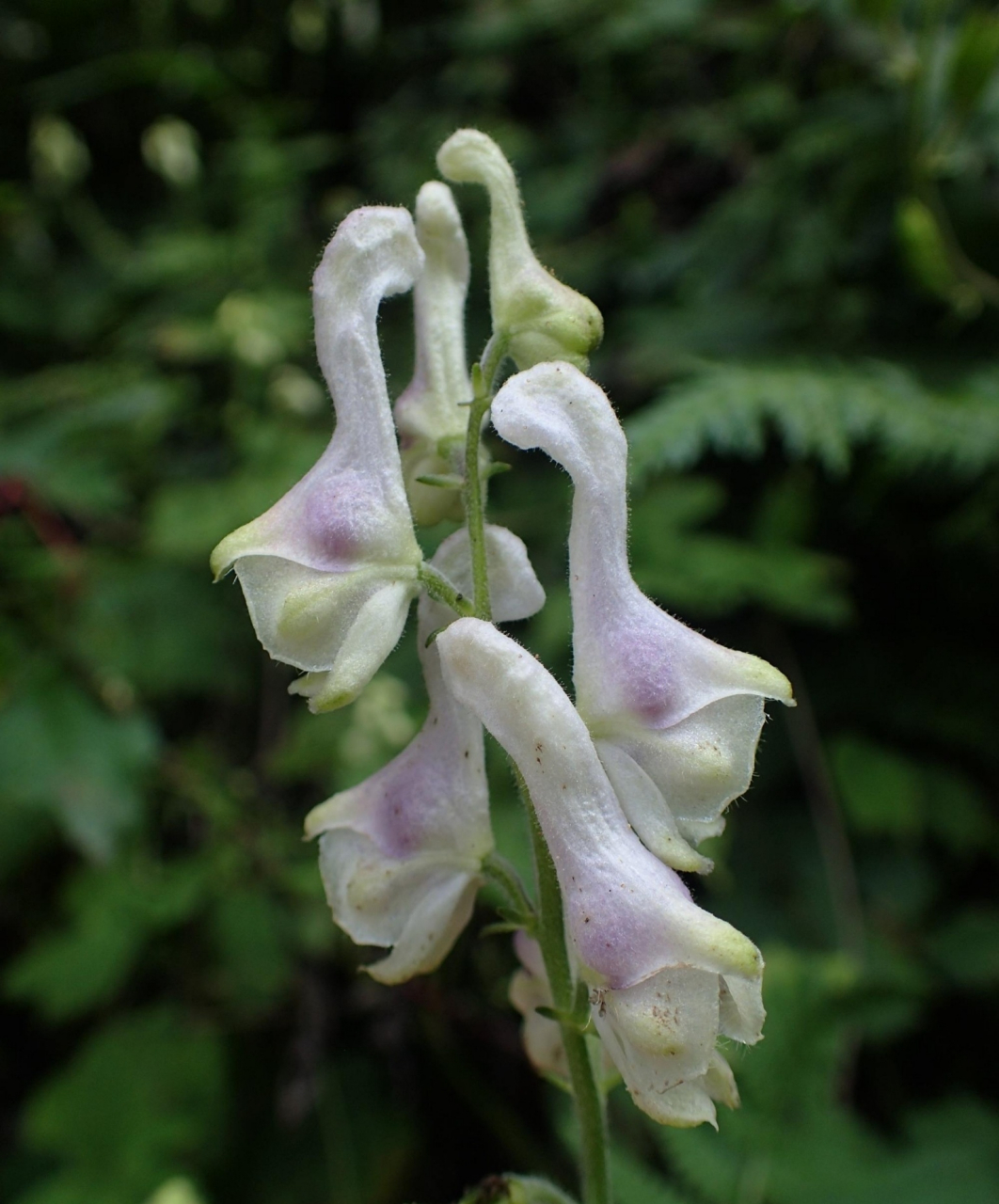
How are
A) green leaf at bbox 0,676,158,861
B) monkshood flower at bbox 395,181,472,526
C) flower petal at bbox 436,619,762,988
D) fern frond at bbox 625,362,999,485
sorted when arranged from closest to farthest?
flower petal at bbox 436,619,762,988 < monkshood flower at bbox 395,181,472,526 < fern frond at bbox 625,362,999,485 < green leaf at bbox 0,676,158,861

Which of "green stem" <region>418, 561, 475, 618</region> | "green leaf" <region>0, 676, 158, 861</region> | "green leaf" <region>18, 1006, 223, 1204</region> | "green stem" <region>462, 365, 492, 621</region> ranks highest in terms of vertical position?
"green stem" <region>462, 365, 492, 621</region>

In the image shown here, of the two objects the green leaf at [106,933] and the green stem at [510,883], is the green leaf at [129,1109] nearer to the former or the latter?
the green leaf at [106,933]

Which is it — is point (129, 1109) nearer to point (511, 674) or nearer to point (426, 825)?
point (426, 825)

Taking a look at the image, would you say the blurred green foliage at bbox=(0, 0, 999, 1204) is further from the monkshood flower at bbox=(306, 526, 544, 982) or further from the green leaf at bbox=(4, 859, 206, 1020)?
the monkshood flower at bbox=(306, 526, 544, 982)

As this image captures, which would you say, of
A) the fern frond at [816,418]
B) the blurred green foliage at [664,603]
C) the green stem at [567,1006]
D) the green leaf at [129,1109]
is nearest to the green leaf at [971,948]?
the blurred green foliage at [664,603]

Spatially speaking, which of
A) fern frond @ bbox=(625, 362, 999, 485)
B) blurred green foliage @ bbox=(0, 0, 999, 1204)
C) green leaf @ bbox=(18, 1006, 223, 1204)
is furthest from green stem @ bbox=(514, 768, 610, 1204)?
green leaf @ bbox=(18, 1006, 223, 1204)

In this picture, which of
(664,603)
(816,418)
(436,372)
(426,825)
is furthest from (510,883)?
(664,603)

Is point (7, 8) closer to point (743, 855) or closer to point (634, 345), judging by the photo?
point (634, 345)
